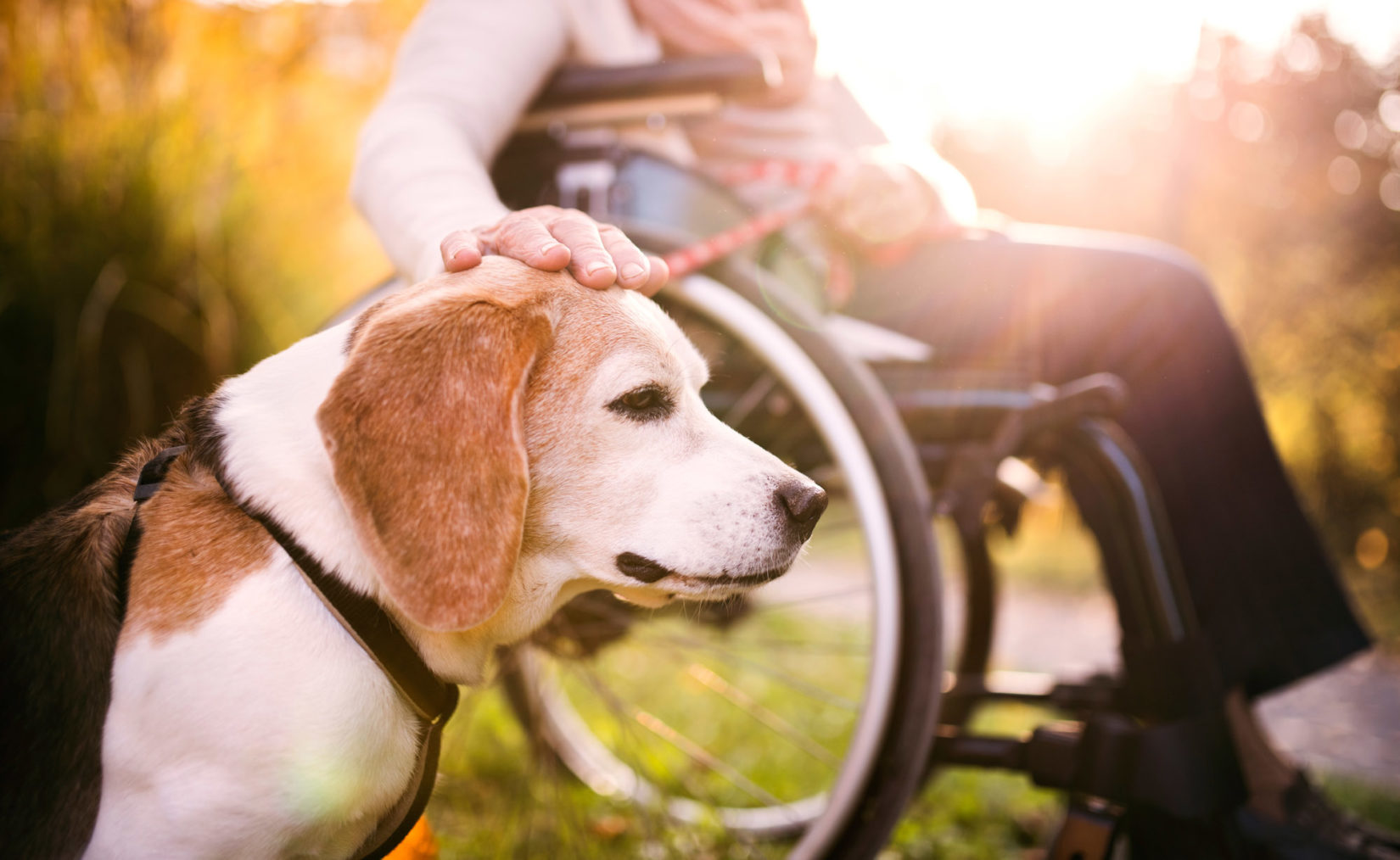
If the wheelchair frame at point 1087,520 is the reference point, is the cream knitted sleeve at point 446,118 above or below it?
above

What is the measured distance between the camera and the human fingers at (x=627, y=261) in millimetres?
1260

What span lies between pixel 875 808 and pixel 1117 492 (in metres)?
0.79

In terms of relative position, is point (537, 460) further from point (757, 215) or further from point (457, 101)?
point (757, 215)

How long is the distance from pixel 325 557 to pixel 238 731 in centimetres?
22

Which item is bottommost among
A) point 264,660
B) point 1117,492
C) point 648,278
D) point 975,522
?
point 264,660

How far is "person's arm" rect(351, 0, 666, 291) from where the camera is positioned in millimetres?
1230

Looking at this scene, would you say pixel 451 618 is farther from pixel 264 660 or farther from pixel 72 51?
pixel 72 51

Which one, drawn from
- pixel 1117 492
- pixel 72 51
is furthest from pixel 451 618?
pixel 72 51

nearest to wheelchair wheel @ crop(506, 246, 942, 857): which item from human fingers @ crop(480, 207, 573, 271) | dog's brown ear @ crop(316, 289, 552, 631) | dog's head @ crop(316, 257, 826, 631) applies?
dog's head @ crop(316, 257, 826, 631)

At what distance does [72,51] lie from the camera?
9.81 feet

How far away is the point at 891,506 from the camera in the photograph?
1.52m

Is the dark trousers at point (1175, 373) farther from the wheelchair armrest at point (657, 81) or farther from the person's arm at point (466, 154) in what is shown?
the person's arm at point (466, 154)

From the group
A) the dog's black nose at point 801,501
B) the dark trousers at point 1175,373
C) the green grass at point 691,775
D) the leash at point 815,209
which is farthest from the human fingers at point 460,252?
the dark trousers at point 1175,373

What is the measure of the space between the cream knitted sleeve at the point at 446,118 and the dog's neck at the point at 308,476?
266mm
